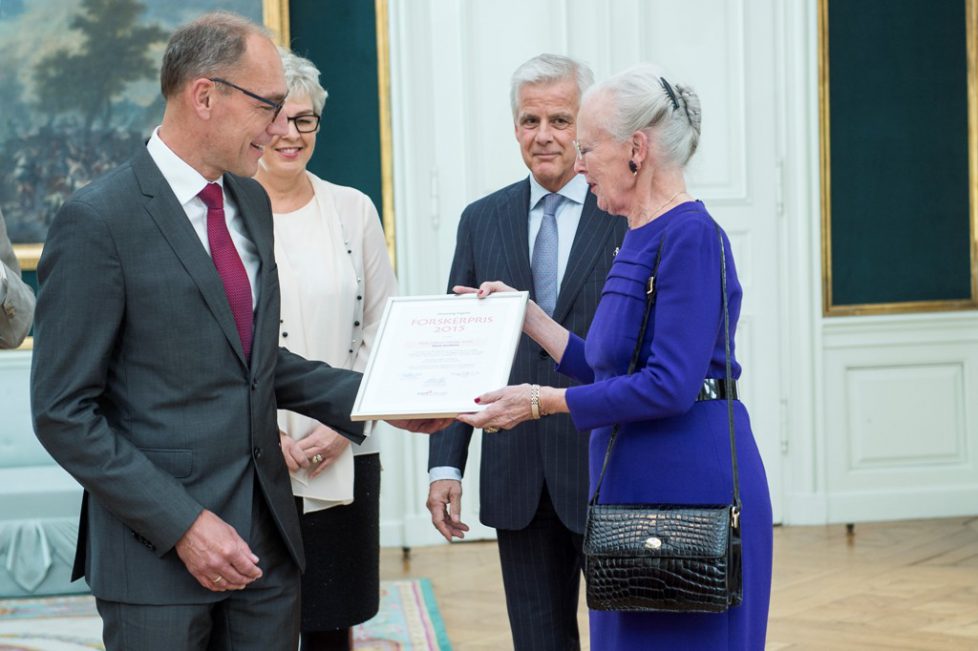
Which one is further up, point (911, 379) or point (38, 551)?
point (911, 379)

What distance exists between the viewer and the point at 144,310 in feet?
6.61

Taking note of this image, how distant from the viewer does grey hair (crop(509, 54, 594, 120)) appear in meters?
2.91

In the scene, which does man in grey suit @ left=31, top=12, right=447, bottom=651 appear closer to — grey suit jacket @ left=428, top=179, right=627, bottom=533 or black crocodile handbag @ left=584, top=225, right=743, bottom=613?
black crocodile handbag @ left=584, top=225, right=743, bottom=613

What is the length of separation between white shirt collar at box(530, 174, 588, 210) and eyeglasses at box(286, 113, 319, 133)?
60cm

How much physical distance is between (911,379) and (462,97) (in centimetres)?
265

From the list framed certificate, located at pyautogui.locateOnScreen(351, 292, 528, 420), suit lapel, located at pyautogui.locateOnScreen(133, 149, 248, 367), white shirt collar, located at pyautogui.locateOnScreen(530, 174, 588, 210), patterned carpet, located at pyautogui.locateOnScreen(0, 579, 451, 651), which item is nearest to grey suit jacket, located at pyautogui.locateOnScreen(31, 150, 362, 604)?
suit lapel, located at pyautogui.locateOnScreen(133, 149, 248, 367)

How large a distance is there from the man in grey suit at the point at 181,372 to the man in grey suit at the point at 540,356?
2.28 feet

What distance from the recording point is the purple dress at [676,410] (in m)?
2.18

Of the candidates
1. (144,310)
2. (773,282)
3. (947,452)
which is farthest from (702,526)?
(947,452)

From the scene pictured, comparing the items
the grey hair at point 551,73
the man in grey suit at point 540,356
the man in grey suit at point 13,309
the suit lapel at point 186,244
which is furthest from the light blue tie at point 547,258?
the man in grey suit at point 13,309

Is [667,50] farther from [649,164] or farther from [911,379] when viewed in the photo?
[649,164]

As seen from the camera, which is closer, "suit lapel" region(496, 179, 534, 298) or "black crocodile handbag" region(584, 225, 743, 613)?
"black crocodile handbag" region(584, 225, 743, 613)

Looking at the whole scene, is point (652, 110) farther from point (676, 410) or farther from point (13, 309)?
point (13, 309)

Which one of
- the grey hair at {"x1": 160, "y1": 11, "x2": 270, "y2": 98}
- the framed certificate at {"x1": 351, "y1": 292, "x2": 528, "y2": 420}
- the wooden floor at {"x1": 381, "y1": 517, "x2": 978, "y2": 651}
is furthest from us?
the wooden floor at {"x1": 381, "y1": 517, "x2": 978, "y2": 651}
